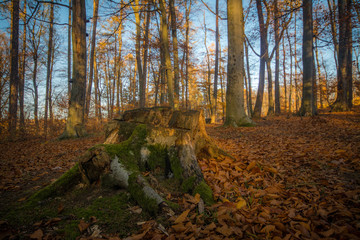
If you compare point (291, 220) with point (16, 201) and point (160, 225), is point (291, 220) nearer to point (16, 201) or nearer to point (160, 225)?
point (160, 225)

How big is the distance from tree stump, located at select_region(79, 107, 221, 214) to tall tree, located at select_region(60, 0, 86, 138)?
6053mm

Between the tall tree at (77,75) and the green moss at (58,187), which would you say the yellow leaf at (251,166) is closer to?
the green moss at (58,187)

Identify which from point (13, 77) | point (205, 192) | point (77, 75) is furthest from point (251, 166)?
point (13, 77)

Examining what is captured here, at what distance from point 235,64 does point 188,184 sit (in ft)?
21.7

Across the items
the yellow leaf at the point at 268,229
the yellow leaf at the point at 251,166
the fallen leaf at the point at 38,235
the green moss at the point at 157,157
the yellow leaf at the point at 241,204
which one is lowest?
the yellow leaf at the point at 268,229

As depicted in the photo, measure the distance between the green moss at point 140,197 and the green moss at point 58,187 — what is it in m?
0.86

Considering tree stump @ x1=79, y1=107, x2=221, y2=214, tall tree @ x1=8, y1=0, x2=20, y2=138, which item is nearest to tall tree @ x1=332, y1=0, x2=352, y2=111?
tree stump @ x1=79, y1=107, x2=221, y2=214

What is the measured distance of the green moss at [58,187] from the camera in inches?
81.0

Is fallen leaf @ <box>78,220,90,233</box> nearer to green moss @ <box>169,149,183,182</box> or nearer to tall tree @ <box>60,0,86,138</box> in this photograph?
green moss @ <box>169,149,183,182</box>

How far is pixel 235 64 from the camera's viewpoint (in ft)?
24.6

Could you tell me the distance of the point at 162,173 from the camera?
2635mm

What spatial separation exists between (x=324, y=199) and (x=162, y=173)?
7.01 ft

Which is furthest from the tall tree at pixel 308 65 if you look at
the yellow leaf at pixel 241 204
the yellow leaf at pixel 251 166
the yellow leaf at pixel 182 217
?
the yellow leaf at pixel 182 217

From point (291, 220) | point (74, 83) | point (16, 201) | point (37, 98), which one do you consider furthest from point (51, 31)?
point (291, 220)
